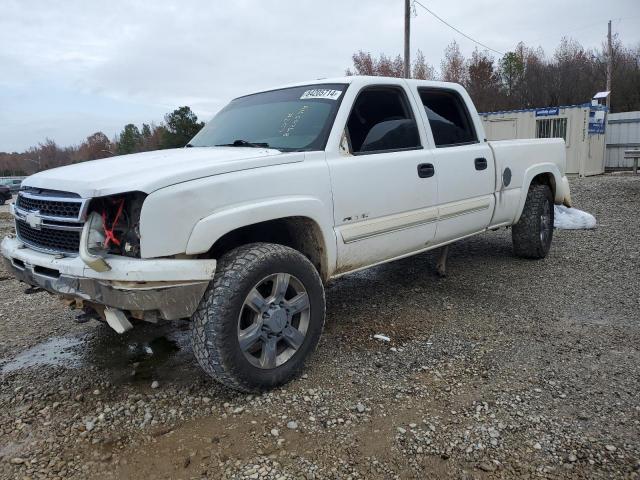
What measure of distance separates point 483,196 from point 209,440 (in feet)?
10.9

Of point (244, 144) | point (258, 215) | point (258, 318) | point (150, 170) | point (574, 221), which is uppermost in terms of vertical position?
point (244, 144)

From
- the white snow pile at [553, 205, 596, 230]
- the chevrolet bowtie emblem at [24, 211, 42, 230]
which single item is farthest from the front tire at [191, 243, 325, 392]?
the white snow pile at [553, 205, 596, 230]

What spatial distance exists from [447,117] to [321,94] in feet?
5.05

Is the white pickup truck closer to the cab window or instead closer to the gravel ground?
the cab window

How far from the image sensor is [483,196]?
4770mm

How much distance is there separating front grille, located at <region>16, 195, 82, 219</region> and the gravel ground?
1.13 meters

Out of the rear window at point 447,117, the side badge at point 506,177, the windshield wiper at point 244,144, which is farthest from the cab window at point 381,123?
the side badge at point 506,177

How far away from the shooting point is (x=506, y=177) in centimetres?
511

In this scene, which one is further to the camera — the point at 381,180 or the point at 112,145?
the point at 112,145

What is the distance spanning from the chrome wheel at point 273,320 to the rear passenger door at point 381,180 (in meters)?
0.52

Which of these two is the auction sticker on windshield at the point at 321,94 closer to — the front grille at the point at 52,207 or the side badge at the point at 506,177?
the front grille at the point at 52,207

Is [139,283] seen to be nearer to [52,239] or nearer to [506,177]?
[52,239]

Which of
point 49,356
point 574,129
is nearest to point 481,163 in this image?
point 49,356

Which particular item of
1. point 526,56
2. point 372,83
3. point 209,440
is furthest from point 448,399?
point 526,56
